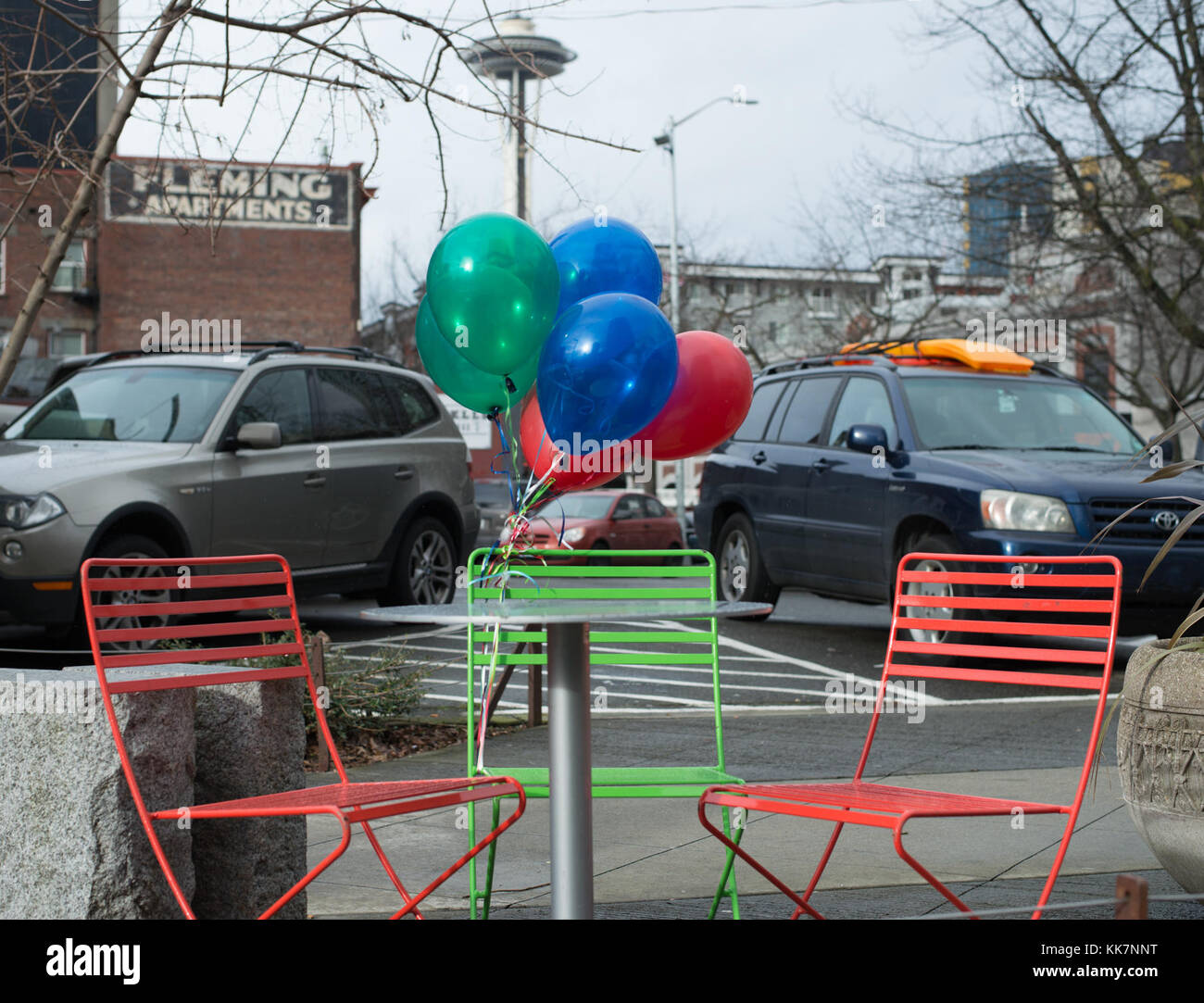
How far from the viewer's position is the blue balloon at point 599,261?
4.62 meters

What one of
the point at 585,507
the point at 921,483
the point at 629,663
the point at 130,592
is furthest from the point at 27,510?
the point at 585,507

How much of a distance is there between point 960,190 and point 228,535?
12074mm

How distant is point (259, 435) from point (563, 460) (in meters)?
5.48

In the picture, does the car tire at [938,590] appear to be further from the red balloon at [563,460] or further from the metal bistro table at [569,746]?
the metal bistro table at [569,746]

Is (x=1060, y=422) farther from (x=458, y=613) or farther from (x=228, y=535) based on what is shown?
(x=458, y=613)

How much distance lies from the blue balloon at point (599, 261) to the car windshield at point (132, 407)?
535 cm

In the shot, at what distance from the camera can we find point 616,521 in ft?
75.4

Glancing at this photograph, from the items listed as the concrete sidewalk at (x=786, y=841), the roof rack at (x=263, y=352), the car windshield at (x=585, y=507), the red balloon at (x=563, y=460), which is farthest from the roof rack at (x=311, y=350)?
the car windshield at (x=585, y=507)

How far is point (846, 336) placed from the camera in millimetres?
39500

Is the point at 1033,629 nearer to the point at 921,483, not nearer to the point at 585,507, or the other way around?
the point at 921,483

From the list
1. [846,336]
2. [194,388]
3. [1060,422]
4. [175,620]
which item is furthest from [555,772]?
[846,336]

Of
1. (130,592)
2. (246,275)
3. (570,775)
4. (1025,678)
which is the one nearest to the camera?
(570,775)

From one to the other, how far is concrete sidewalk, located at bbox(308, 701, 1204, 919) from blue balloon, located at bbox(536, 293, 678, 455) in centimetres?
141

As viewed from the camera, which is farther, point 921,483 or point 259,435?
point 921,483
